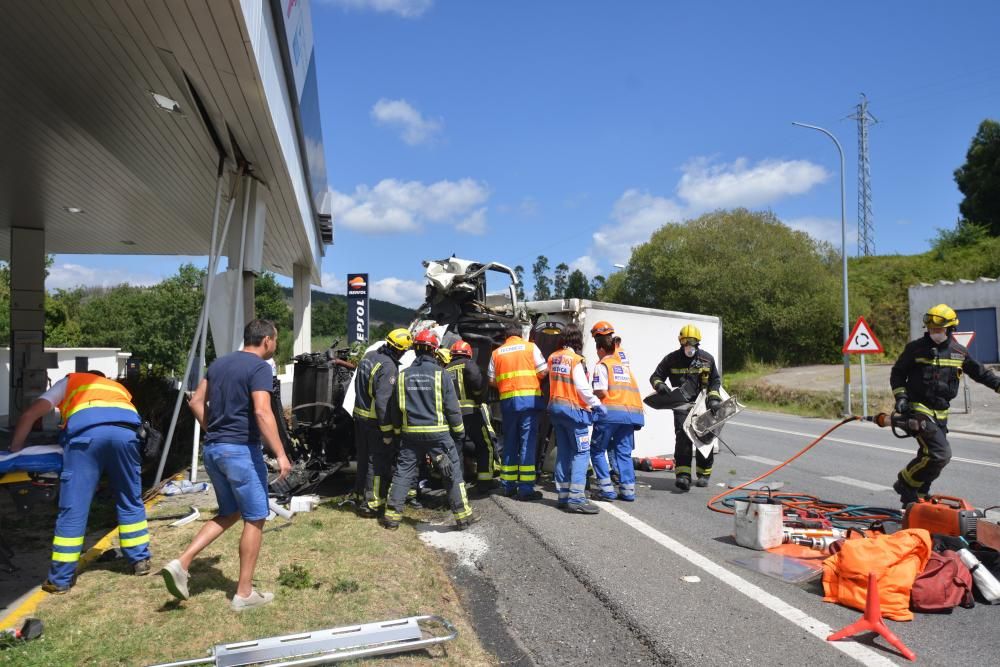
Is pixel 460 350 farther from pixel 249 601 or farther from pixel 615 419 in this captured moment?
pixel 249 601

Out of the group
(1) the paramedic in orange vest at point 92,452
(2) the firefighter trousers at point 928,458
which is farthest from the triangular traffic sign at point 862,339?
(1) the paramedic in orange vest at point 92,452

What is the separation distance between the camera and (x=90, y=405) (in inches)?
192

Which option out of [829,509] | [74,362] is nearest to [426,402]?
[829,509]

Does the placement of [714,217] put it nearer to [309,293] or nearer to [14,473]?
[309,293]

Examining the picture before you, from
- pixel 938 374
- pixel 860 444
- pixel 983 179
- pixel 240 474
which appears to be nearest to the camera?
pixel 240 474

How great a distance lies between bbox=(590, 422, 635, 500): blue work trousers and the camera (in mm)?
7164

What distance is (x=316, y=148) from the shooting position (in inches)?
456

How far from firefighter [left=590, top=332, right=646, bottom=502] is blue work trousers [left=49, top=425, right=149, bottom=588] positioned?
4173 mm

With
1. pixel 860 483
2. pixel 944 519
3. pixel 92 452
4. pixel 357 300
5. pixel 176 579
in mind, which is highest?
pixel 357 300

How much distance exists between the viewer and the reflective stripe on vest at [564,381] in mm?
6738

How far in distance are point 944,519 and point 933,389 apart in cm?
170

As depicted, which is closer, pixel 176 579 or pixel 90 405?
pixel 176 579

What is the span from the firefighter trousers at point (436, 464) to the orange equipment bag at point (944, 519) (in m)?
3.48

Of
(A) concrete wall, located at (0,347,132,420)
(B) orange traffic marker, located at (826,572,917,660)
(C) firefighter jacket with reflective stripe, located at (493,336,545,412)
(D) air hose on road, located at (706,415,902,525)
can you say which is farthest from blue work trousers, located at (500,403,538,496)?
(A) concrete wall, located at (0,347,132,420)
